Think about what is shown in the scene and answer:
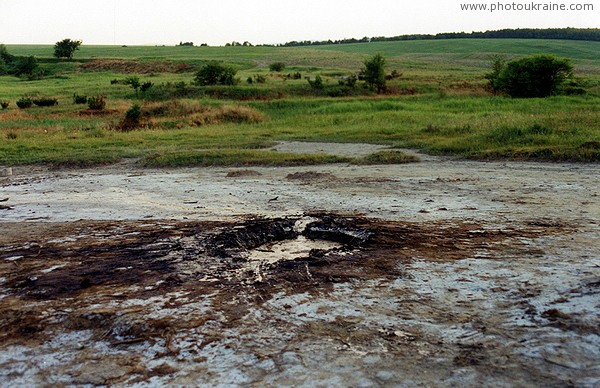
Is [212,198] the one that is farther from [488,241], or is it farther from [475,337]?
[475,337]

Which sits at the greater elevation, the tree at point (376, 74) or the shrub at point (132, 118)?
the tree at point (376, 74)

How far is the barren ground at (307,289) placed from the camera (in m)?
3.62

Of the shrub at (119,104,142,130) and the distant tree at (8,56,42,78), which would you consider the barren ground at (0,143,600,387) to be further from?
the distant tree at (8,56,42,78)

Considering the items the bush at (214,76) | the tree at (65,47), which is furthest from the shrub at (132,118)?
the tree at (65,47)

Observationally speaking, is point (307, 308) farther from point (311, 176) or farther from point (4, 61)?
point (4, 61)

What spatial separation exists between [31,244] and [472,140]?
1096 cm

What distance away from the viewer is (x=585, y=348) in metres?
3.65

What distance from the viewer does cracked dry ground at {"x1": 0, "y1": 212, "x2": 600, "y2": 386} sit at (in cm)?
358

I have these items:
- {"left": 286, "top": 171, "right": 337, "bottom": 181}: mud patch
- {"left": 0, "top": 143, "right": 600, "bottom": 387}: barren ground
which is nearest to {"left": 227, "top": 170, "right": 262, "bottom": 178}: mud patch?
{"left": 286, "top": 171, "right": 337, "bottom": 181}: mud patch

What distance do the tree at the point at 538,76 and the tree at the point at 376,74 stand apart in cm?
796

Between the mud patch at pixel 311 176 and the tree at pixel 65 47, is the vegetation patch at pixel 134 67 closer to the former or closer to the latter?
the tree at pixel 65 47

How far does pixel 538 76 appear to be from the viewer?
30078mm

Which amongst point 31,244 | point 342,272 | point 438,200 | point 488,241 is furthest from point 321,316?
point 438,200

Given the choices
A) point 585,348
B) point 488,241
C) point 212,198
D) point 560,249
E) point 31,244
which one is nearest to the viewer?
point 585,348
